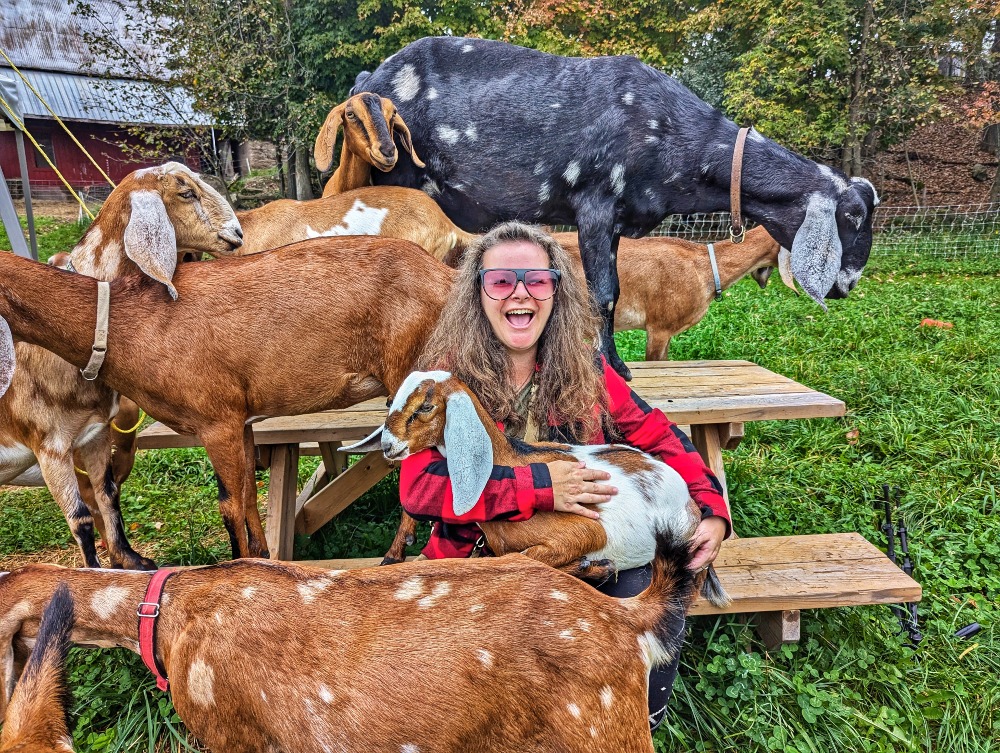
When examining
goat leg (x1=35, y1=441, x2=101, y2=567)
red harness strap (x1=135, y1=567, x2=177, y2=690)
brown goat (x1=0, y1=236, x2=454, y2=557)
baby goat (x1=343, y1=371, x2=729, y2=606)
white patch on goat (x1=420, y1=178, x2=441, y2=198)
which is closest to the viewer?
red harness strap (x1=135, y1=567, x2=177, y2=690)

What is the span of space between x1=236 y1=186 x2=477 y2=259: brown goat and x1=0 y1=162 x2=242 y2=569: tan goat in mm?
442

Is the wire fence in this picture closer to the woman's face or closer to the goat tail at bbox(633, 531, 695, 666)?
the woman's face

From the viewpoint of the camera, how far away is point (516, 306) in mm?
2186

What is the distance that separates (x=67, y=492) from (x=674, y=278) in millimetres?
4227

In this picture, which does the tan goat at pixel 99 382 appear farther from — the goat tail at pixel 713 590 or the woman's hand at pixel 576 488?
the goat tail at pixel 713 590

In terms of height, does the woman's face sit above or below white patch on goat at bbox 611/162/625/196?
below

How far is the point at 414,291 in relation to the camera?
7.82 feet

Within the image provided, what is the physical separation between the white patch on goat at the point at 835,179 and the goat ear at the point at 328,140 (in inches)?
72.0

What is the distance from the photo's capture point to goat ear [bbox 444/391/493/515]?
1.87 m

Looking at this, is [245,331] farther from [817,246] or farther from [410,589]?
[817,246]

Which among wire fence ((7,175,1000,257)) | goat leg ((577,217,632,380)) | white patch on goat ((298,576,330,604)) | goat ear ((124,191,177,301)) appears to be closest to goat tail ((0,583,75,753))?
white patch on goat ((298,576,330,604))

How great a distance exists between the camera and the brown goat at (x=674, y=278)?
5414 millimetres

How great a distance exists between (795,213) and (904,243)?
10.7m

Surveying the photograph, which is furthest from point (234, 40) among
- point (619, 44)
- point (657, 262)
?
point (657, 262)
